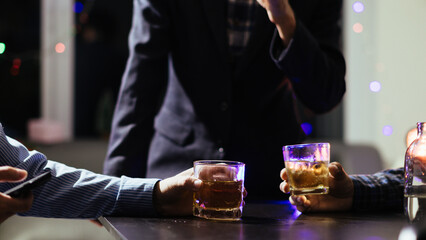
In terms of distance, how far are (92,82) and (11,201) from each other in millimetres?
2586

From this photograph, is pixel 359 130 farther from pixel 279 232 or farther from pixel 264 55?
pixel 279 232

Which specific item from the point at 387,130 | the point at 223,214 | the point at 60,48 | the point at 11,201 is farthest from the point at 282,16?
the point at 60,48

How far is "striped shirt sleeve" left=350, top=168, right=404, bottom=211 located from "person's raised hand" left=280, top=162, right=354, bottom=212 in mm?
22

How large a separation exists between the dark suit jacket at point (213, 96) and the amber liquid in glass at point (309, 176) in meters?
0.46

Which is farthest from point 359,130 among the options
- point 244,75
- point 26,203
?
point 26,203

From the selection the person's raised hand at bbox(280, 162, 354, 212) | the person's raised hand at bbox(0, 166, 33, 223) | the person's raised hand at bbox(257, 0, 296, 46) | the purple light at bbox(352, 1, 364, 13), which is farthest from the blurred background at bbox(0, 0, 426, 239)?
the person's raised hand at bbox(0, 166, 33, 223)

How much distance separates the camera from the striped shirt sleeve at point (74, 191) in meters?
1.16

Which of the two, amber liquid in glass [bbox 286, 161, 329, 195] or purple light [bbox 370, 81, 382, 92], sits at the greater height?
purple light [bbox 370, 81, 382, 92]

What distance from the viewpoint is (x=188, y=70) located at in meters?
1.64

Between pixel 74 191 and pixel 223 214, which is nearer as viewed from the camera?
pixel 223 214

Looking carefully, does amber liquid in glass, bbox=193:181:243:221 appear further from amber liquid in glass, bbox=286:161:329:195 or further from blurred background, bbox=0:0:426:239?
blurred background, bbox=0:0:426:239

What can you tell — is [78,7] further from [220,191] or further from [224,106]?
[220,191]

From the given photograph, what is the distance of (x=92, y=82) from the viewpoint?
3393 mm

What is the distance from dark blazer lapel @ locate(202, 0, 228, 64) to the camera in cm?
158
